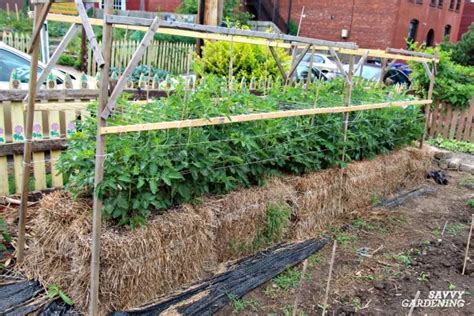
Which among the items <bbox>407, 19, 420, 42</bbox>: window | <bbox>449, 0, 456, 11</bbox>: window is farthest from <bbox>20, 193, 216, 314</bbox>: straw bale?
<bbox>449, 0, 456, 11</bbox>: window

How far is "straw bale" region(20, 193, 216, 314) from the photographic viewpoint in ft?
11.0

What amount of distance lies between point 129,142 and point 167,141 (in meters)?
0.33

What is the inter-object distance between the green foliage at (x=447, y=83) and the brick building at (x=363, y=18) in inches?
635

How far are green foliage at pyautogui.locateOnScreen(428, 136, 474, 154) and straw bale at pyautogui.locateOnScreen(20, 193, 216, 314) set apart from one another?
752 cm

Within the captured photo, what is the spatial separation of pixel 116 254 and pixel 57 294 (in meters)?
0.60

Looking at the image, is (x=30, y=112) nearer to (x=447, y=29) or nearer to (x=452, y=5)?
Result: (x=447, y=29)

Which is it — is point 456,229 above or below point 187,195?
below

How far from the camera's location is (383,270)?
4.52 meters

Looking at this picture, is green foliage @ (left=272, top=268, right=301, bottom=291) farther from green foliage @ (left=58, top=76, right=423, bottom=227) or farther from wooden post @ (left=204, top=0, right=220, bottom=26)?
wooden post @ (left=204, top=0, right=220, bottom=26)

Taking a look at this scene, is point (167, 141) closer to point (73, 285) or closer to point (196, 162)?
point (196, 162)

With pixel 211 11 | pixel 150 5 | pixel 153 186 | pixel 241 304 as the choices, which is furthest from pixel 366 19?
pixel 153 186

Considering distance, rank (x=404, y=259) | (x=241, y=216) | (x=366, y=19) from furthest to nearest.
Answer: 1. (x=366, y=19)
2. (x=404, y=259)
3. (x=241, y=216)

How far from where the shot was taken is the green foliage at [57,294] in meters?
3.41

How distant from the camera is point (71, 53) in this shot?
17.9 meters
